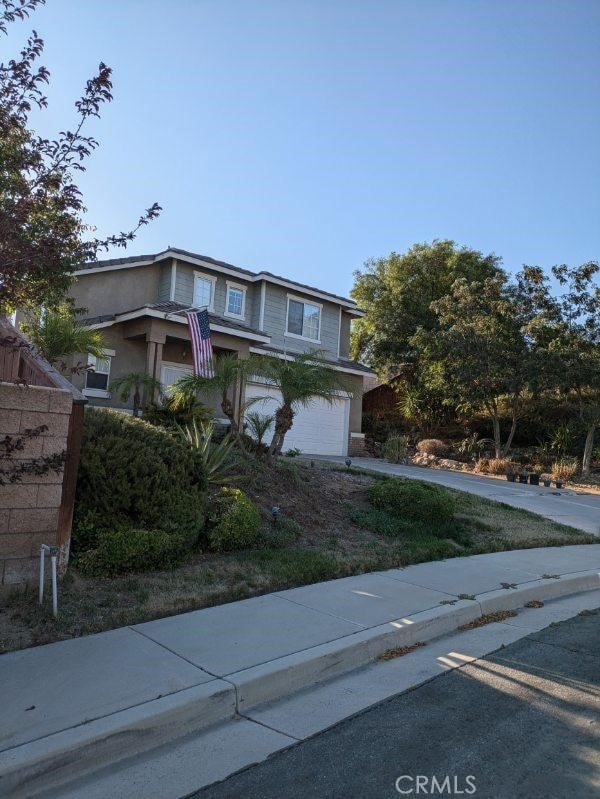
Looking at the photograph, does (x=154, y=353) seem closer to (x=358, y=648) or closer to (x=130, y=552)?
(x=130, y=552)

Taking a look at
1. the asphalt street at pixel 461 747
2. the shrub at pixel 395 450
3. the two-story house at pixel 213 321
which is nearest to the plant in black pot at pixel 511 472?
the shrub at pixel 395 450

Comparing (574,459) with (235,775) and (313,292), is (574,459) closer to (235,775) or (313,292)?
(313,292)

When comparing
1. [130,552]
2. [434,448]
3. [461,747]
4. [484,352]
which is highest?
[484,352]

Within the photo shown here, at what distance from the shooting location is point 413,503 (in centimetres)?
1001

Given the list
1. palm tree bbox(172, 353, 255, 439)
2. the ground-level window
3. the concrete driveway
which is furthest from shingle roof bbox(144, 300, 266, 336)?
palm tree bbox(172, 353, 255, 439)

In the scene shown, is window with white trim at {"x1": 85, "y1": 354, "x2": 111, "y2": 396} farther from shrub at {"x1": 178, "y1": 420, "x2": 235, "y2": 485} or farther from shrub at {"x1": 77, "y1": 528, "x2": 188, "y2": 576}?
shrub at {"x1": 77, "y1": 528, "x2": 188, "y2": 576}

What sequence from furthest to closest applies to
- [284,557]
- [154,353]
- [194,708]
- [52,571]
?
1. [154,353]
2. [284,557]
3. [52,571]
4. [194,708]

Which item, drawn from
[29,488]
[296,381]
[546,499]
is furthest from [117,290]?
[29,488]

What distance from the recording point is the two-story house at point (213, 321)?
712 inches

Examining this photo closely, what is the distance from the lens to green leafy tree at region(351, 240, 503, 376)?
97.6 ft

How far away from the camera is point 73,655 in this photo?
455cm

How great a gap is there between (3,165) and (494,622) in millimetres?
6126

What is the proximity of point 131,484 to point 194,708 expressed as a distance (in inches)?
124

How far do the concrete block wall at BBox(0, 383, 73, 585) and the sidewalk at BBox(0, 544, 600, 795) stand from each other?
118 cm
